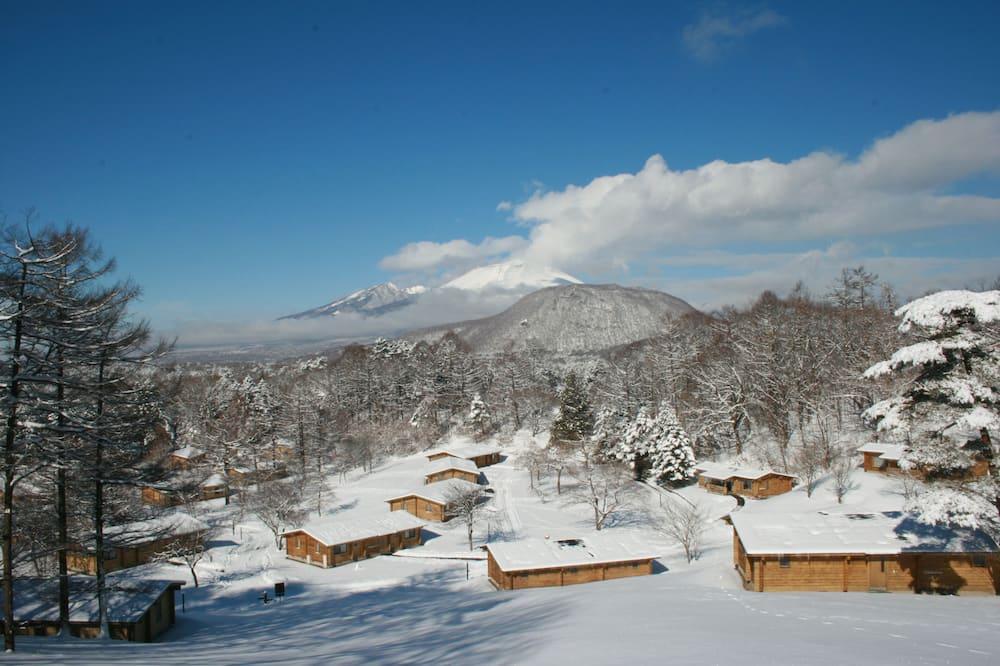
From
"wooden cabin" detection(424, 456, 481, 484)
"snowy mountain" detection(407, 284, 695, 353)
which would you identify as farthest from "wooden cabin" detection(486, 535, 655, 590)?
"snowy mountain" detection(407, 284, 695, 353)

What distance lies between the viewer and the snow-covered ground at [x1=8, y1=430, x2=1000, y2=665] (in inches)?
410

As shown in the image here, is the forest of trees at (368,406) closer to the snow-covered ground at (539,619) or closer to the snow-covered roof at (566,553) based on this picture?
the snow-covered ground at (539,619)

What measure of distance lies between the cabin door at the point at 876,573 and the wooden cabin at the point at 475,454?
39439 mm

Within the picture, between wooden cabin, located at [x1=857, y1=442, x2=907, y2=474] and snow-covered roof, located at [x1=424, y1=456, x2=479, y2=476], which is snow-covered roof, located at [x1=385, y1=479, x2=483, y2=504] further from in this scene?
wooden cabin, located at [x1=857, y1=442, x2=907, y2=474]

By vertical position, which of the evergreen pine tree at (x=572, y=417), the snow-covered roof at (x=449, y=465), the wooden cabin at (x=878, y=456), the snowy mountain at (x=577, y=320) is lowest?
the snow-covered roof at (x=449, y=465)

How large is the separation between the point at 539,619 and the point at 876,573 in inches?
484

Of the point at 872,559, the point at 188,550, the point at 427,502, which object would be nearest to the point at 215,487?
the point at 427,502

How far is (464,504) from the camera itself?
3619 cm

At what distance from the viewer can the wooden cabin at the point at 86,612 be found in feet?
54.5

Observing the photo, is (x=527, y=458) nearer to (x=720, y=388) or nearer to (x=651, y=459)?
(x=651, y=459)

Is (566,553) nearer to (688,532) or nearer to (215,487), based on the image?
(688,532)

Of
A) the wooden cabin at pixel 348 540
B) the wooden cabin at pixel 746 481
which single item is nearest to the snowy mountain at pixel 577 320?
the wooden cabin at pixel 746 481

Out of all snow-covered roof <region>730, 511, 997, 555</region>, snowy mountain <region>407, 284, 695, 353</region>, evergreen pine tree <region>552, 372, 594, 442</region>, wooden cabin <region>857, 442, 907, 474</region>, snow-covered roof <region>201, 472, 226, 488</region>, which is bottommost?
snow-covered roof <region>201, 472, 226, 488</region>

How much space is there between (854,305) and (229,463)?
2493 inches
